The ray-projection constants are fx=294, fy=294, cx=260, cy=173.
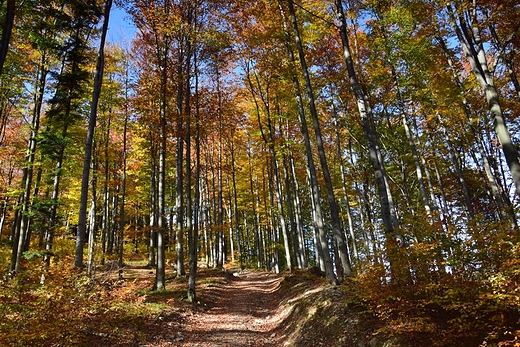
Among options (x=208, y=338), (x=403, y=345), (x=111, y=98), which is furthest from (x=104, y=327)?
(x=111, y=98)

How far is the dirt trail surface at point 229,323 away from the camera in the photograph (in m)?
7.36

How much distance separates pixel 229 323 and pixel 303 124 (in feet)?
25.1

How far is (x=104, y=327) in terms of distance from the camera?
20.9 ft

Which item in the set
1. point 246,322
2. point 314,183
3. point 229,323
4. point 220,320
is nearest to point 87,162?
point 220,320

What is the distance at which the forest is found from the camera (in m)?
5.01

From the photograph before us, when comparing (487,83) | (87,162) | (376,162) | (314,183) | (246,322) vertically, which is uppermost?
(487,83)

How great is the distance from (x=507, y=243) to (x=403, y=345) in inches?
86.6

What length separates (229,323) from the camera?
9.14 metres

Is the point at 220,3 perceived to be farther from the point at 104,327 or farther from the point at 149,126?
the point at 104,327

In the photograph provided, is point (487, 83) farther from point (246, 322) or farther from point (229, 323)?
point (229, 323)

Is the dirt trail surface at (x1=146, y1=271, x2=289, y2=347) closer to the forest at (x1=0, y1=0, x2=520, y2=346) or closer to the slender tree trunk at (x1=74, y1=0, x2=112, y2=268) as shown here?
the forest at (x1=0, y1=0, x2=520, y2=346)

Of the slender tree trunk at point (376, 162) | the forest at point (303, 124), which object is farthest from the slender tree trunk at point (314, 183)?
the slender tree trunk at point (376, 162)

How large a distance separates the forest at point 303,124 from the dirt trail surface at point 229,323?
4.43 ft

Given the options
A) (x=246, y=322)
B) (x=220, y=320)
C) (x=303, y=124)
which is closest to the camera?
(x=246, y=322)
